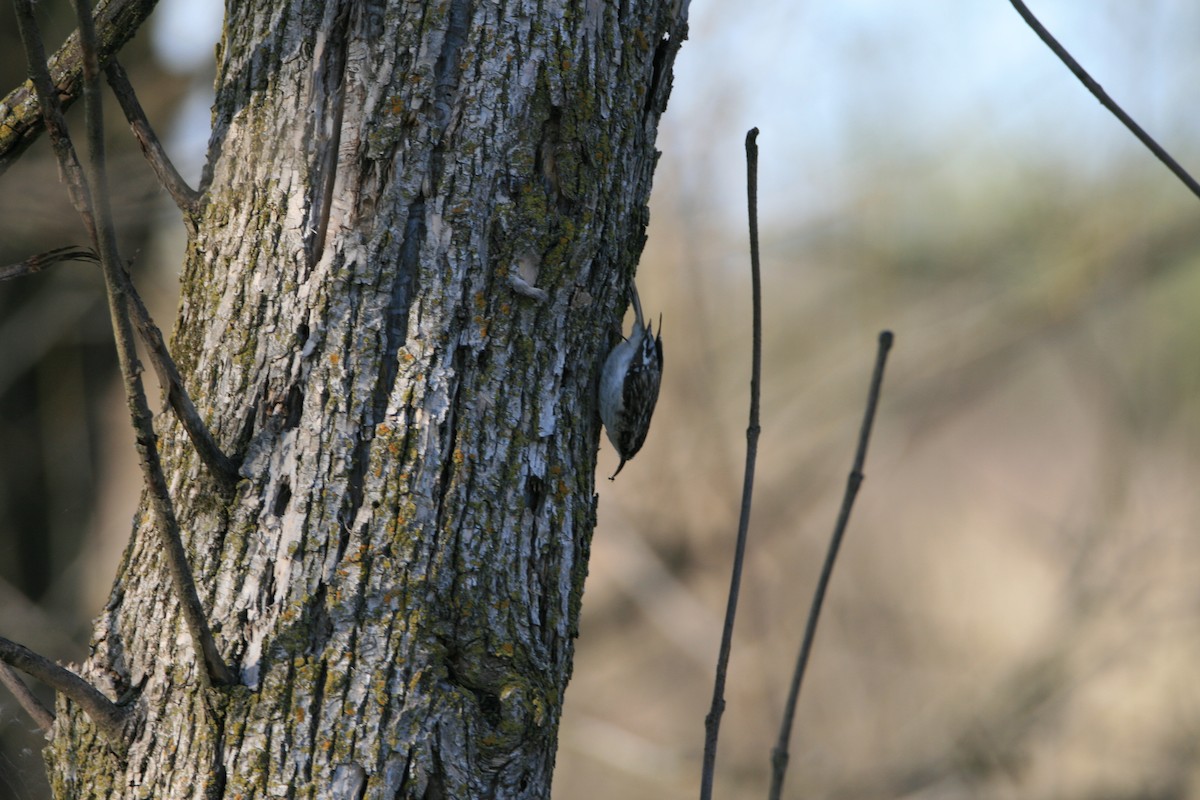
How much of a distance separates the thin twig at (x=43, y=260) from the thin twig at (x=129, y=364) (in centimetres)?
21

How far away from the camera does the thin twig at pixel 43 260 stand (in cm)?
119

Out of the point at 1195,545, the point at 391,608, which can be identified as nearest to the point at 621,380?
the point at 391,608

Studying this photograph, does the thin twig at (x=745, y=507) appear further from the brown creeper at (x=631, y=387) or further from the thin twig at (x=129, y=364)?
the thin twig at (x=129, y=364)

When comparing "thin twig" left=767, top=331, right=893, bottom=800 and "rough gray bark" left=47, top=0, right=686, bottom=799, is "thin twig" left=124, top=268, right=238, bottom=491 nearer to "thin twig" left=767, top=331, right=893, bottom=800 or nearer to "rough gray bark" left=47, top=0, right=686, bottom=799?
"rough gray bark" left=47, top=0, right=686, bottom=799

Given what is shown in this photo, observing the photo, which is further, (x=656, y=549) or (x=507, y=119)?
(x=656, y=549)

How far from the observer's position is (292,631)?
1174 mm

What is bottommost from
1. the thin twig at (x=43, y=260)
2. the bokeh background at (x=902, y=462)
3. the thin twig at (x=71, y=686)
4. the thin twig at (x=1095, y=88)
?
the thin twig at (x=71, y=686)

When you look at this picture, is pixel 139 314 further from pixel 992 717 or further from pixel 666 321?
pixel 992 717

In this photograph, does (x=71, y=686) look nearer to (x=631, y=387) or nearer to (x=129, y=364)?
(x=129, y=364)

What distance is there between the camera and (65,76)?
1.32 metres

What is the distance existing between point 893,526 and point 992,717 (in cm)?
123

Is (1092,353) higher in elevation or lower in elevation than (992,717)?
higher

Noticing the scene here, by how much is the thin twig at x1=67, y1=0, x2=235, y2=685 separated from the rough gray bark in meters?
0.08

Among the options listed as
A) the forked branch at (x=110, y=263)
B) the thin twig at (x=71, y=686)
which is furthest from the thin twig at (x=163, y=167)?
the thin twig at (x=71, y=686)
